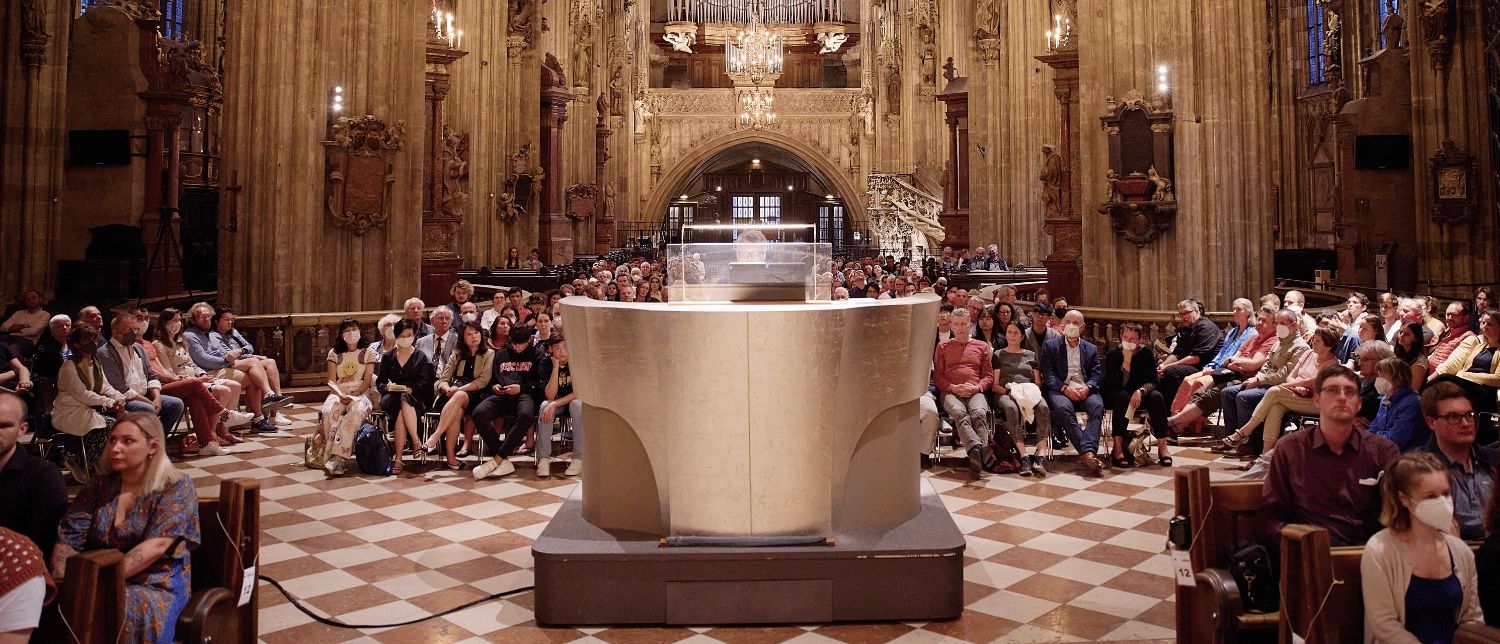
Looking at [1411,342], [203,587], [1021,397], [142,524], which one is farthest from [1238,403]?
[142,524]

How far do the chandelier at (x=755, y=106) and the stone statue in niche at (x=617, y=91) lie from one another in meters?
5.72

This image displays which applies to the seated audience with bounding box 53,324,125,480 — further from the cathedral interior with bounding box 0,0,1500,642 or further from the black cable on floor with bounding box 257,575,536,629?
the black cable on floor with bounding box 257,575,536,629

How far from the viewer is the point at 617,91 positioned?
33.1 meters

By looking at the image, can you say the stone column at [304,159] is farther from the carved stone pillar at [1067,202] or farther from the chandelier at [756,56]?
the chandelier at [756,56]

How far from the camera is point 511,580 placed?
15.8 feet

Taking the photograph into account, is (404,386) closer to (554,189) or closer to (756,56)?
(554,189)

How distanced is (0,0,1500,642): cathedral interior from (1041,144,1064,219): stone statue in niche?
0.15 feet

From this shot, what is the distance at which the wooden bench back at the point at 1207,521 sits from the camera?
3.41 meters

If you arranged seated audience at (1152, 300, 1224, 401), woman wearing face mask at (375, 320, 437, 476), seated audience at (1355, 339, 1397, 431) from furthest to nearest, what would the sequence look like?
seated audience at (1152, 300, 1224, 401) < woman wearing face mask at (375, 320, 437, 476) < seated audience at (1355, 339, 1397, 431)

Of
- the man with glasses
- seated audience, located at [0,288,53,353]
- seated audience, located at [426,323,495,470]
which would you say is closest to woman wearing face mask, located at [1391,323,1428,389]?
the man with glasses

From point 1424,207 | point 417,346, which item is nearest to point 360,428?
point 417,346

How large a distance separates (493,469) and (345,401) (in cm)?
119

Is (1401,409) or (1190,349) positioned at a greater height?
(1190,349)

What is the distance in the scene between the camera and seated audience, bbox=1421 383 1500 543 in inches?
133
